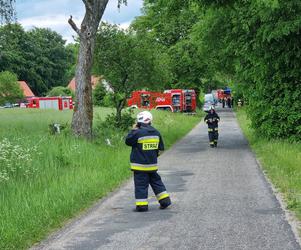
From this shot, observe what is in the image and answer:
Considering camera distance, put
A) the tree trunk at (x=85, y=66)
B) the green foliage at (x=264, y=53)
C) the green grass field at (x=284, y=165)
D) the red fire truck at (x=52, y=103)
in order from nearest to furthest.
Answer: the green grass field at (x=284, y=165), the green foliage at (x=264, y=53), the tree trunk at (x=85, y=66), the red fire truck at (x=52, y=103)

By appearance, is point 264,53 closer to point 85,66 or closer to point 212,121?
point 212,121

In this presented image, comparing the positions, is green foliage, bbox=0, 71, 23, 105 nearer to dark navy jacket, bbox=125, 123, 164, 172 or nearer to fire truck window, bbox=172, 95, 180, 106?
fire truck window, bbox=172, 95, 180, 106

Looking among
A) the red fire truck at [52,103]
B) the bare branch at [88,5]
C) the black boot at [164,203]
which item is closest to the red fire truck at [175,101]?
the red fire truck at [52,103]

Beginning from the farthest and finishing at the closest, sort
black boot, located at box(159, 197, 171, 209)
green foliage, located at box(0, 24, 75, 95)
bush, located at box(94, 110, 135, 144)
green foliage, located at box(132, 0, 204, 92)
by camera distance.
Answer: green foliage, located at box(0, 24, 75, 95) < green foliage, located at box(132, 0, 204, 92) < bush, located at box(94, 110, 135, 144) < black boot, located at box(159, 197, 171, 209)

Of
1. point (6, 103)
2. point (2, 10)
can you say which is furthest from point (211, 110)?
point (6, 103)

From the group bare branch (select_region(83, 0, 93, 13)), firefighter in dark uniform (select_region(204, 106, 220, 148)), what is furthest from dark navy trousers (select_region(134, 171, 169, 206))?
firefighter in dark uniform (select_region(204, 106, 220, 148))

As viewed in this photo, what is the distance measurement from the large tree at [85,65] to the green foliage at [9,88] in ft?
197

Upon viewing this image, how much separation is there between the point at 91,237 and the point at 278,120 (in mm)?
13756

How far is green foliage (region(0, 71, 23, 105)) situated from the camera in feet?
250

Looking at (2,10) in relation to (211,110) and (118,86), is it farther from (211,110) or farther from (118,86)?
(211,110)

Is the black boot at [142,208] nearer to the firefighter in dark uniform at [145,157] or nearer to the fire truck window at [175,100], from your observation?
the firefighter in dark uniform at [145,157]

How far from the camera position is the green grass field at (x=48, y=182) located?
24.0 feet

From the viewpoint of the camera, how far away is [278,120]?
19594 millimetres

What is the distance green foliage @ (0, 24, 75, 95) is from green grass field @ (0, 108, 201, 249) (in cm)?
7680
